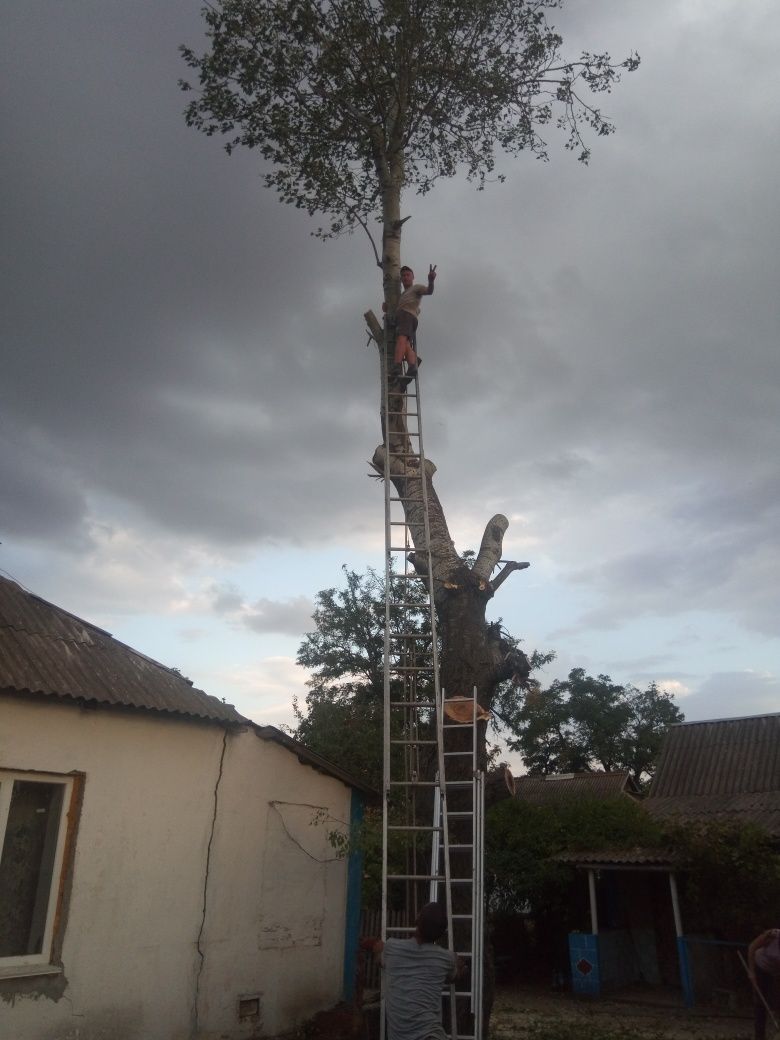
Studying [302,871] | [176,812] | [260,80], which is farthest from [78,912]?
[260,80]

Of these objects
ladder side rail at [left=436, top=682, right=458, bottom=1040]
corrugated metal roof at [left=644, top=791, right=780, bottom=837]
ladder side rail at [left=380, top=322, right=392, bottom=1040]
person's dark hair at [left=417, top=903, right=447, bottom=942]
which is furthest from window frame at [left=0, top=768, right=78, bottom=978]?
corrugated metal roof at [left=644, top=791, right=780, bottom=837]

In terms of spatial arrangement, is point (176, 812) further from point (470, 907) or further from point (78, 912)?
point (470, 907)

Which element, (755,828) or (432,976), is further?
(755,828)

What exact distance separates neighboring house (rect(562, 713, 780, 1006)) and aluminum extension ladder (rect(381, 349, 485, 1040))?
8676 mm

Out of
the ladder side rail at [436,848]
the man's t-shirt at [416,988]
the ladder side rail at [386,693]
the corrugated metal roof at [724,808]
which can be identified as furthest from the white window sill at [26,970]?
the corrugated metal roof at [724,808]

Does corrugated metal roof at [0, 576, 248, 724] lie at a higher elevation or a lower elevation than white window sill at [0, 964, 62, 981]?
higher

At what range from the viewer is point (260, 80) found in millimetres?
9961

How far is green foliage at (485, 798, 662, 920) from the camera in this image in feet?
51.9

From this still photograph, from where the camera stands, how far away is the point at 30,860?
6059 mm

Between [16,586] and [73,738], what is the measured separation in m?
1.92

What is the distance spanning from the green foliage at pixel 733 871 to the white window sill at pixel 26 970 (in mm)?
11172

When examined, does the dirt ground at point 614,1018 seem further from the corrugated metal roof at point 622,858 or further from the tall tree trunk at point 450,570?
the tall tree trunk at point 450,570

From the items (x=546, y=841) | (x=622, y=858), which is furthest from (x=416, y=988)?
(x=546, y=841)

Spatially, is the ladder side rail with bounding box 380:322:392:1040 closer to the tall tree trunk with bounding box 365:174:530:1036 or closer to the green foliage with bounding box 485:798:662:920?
the tall tree trunk with bounding box 365:174:530:1036
